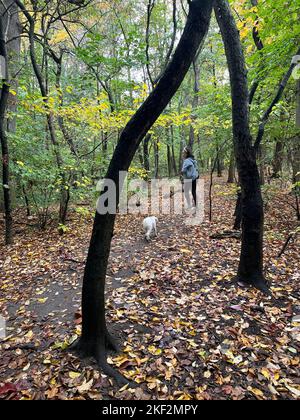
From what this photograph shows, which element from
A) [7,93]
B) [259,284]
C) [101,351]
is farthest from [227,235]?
[7,93]

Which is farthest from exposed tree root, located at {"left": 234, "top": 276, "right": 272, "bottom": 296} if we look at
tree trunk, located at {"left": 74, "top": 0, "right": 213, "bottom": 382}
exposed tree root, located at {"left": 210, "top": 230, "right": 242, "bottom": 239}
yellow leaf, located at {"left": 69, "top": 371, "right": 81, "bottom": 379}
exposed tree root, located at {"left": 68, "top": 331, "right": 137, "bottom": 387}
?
yellow leaf, located at {"left": 69, "top": 371, "right": 81, "bottom": 379}

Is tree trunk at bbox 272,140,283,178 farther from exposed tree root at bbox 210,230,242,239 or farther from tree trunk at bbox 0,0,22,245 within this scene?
tree trunk at bbox 0,0,22,245

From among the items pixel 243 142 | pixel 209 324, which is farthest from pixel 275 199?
pixel 209 324

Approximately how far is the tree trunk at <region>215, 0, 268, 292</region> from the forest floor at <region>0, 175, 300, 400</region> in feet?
1.66

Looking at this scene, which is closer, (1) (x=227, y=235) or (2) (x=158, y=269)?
(2) (x=158, y=269)

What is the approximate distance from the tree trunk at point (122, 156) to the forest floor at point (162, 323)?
9.8 inches

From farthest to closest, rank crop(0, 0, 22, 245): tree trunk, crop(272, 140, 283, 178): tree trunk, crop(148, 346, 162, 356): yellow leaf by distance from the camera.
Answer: crop(272, 140, 283, 178): tree trunk, crop(0, 0, 22, 245): tree trunk, crop(148, 346, 162, 356): yellow leaf

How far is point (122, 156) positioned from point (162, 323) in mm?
2282

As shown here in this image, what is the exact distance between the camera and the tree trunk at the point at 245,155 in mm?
3570

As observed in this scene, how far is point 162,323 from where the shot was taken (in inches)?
127

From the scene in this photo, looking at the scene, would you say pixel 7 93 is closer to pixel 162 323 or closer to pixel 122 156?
pixel 122 156

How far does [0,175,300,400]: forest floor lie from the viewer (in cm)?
235
